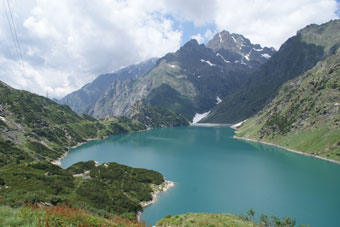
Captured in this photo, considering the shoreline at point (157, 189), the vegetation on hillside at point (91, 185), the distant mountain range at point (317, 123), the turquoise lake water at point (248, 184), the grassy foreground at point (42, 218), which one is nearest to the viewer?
the grassy foreground at point (42, 218)

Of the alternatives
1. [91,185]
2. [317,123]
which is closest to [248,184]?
[91,185]

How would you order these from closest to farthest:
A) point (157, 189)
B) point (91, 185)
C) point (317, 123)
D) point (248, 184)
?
point (91, 185) → point (157, 189) → point (248, 184) → point (317, 123)

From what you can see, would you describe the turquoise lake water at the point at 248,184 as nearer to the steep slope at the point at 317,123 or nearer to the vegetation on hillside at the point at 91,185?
the vegetation on hillside at the point at 91,185

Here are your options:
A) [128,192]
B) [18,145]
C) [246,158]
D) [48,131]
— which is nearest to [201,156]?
[246,158]

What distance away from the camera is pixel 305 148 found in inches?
5886

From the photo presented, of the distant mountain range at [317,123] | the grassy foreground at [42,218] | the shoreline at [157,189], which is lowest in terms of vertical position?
the shoreline at [157,189]

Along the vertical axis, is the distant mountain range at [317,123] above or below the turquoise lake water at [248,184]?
above

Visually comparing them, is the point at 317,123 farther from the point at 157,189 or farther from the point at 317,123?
the point at 157,189

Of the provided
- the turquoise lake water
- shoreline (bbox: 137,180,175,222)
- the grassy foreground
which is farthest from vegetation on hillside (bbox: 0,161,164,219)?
the grassy foreground

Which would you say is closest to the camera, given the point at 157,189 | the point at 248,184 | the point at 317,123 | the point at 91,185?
the point at 91,185

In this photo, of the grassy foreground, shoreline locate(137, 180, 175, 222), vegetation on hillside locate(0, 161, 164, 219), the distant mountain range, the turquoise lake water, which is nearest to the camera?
the grassy foreground

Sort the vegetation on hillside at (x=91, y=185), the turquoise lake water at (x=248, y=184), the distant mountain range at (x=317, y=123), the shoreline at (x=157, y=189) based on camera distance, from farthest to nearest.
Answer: the distant mountain range at (x=317, y=123), the shoreline at (x=157, y=189), the turquoise lake water at (x=248, y=184), the vegetation on hillside at (x=91, y=185)

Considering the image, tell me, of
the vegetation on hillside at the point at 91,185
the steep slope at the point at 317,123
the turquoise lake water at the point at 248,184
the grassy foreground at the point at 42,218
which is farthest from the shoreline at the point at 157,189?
the steep slope at the point at 317,123

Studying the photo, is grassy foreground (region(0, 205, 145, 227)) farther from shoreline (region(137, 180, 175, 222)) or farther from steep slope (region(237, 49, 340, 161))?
steep slope (region(237, 49, 340, 161))
